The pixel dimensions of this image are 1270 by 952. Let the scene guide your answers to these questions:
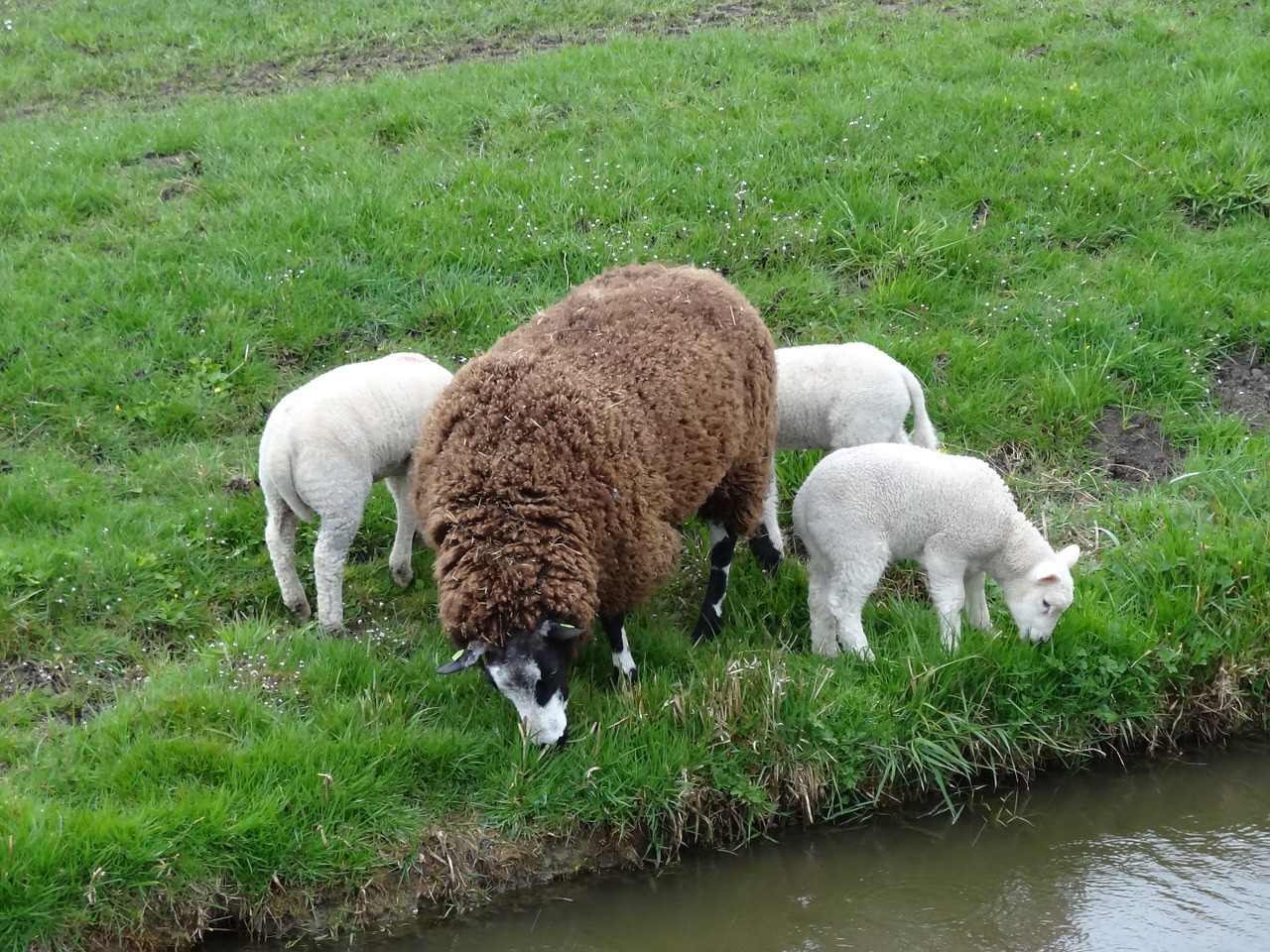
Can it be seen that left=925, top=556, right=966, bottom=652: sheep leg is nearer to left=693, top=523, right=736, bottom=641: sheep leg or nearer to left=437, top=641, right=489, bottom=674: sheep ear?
left=693, top=523, right=736, bottom=641: sheep leg

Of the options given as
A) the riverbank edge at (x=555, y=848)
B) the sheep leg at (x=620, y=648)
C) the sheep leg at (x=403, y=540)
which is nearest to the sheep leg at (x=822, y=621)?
the riverbank edge at (x=555, y=848)

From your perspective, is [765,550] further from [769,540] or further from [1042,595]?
[1042,595]

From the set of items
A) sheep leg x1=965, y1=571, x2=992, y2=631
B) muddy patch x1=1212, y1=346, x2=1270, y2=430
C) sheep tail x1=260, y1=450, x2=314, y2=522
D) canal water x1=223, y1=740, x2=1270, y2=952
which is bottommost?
canal water x1=223, y1=740, x2=1270, y2=952

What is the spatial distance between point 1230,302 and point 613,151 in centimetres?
482

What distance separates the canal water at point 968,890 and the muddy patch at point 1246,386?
298cm

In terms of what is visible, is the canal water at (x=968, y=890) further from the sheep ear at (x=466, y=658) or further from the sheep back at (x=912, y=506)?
the sheep back at (x=912, y=506)

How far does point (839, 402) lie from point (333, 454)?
110 inches

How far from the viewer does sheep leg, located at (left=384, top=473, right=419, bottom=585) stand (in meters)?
6.38

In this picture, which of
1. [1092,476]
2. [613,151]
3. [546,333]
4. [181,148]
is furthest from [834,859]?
[181,148]

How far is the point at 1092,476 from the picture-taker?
23.2 feet

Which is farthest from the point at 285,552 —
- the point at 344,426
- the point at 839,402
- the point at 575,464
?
the point at 839,402

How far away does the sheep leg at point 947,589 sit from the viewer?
18.4 feet

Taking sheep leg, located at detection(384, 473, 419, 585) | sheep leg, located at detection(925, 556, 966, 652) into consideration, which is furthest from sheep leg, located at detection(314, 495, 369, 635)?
sheep leg, located at detection(925, 556, 966, 652)

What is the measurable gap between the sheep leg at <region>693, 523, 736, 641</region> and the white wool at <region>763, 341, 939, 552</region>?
48 cm
